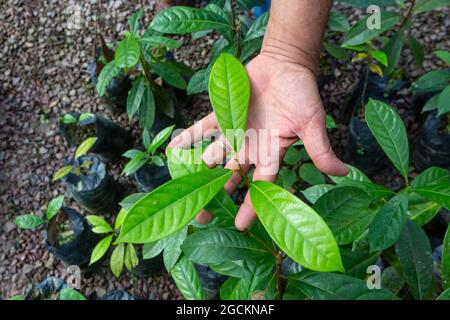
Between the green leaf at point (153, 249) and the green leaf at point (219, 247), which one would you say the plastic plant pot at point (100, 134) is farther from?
the green leaf at point (219, 247)

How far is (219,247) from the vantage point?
831 millimetres

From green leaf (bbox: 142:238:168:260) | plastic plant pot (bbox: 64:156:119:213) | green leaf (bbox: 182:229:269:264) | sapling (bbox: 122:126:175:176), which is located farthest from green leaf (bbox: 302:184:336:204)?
plastic plant pot (bbox: 64:156:119:213)

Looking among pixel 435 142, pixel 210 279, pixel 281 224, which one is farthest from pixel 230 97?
pixel 435 142

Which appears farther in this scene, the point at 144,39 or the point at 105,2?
the point at 105,2

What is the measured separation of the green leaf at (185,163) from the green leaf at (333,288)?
33cm

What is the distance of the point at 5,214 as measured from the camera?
6.88 ft

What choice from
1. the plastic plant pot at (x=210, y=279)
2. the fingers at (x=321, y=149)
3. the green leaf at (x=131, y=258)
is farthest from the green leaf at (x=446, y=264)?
the green leaf at (x=131, y=258)

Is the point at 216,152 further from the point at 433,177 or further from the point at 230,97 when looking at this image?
the point at 433,177

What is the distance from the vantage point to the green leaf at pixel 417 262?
0.89m

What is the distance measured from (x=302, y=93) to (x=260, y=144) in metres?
0.16

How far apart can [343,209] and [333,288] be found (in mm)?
169

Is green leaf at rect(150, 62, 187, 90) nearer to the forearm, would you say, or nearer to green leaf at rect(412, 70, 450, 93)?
the forearm
